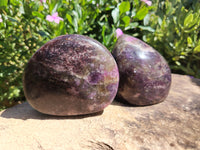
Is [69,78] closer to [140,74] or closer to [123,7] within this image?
[140,74]

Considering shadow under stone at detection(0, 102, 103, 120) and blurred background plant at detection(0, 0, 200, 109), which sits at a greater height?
blurred background plant at detection(0, 0, 200, 109)

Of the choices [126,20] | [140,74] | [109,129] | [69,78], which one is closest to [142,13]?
[126,20]

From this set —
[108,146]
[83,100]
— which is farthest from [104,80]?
[108,146]

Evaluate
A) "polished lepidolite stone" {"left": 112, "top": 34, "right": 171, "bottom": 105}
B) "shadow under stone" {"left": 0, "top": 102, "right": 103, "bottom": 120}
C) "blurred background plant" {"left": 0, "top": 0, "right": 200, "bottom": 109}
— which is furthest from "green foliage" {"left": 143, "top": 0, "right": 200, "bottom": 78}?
"shadow under stone" {"left": 0, "top": 102, "right": 103, "bottom": 120}

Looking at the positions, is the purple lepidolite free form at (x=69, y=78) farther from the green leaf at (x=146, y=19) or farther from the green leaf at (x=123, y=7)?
the green leaf at (x=146, y=19)

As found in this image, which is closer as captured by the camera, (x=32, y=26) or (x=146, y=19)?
(x=32, y=26)

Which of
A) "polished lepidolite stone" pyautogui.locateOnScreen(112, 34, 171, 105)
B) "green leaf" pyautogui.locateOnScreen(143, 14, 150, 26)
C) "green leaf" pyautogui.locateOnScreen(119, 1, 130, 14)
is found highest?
"green leaf" pyautogui.locateOnScreen(119, 1, 130, 14)

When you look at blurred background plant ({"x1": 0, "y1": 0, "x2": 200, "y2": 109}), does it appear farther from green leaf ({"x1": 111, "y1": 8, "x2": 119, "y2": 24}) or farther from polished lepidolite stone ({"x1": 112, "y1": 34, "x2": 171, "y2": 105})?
polished lepidolite stone ({"x1": 112, "y1": 34, "x2": 171, "y2": 105})
